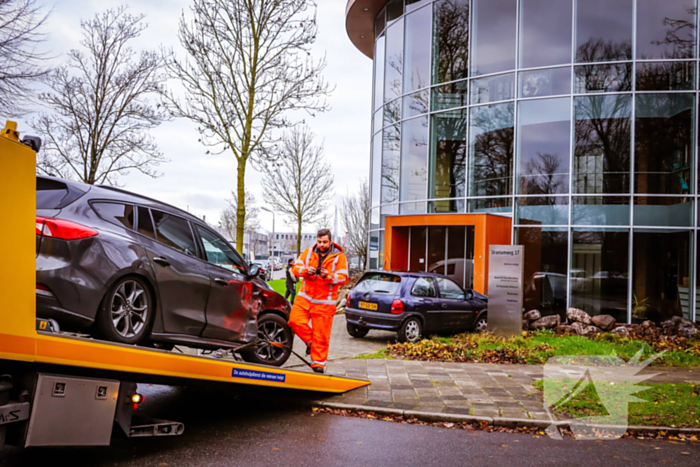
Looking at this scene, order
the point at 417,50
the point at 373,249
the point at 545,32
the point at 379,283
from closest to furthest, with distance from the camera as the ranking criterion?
the point at 379,283 → the point at 545,32 → the point at 417,50 → the point at 373,249

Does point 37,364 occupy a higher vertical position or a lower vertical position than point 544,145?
lower

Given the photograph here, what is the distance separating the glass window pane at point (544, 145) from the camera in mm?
15438

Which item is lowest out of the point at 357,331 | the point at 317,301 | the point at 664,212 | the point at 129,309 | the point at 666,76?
the point at 357,331

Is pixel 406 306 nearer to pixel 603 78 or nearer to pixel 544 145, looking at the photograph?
pixel 544 145

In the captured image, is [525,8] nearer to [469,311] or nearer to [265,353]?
[469,311]

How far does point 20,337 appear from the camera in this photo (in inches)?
136

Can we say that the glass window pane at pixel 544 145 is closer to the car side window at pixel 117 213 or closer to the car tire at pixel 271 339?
the car tire at pixel 271 339

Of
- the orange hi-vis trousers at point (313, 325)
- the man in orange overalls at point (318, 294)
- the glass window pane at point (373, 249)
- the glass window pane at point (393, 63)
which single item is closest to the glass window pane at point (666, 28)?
the glass window pane at point (393, 63)

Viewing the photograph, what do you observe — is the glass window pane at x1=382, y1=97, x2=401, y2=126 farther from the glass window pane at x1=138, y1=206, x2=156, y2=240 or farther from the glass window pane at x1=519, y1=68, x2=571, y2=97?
the glass window pane at x1=138, y1=206, x2=156, y2=240

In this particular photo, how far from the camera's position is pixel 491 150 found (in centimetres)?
1664

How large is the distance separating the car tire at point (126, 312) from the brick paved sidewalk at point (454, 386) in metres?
2.65

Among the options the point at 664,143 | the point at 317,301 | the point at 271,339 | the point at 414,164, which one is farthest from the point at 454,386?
the point at 414,164

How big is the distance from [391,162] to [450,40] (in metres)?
4.37

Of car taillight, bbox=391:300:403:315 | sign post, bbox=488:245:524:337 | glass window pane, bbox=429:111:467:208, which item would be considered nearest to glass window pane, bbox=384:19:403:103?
glass window pane, bbox=429:111:467:208
